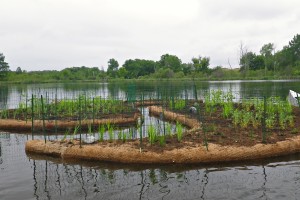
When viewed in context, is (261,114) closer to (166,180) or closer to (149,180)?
(166,180)

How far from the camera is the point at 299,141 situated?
27.5 feet

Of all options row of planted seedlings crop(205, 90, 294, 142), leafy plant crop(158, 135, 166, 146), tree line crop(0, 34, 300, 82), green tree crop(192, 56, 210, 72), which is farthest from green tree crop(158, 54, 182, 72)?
leafy plant crop(158, 135, 166, 146)

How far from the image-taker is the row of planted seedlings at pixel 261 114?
9.76 metres

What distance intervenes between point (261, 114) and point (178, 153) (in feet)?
16.1

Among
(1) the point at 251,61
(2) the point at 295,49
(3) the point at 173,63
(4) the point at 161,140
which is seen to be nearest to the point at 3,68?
(3) the point at 173,63

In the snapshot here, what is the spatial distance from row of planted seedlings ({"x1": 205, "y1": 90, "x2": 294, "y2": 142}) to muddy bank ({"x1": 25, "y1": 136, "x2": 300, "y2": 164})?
1.84 ft

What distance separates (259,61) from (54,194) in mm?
65241

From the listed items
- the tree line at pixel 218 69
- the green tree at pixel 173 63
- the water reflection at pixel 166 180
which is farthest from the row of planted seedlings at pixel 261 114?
the green tree at pixel 173 63

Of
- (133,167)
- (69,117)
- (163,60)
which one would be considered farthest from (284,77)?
(133,167)

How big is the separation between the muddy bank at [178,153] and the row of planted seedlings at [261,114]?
1.84 feet

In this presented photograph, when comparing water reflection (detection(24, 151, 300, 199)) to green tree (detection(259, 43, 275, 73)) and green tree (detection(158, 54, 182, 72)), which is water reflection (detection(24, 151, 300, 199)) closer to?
green tree (detection(259, 43, 275, 73))

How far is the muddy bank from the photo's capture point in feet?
25.0

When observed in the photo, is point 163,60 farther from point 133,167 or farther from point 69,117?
point 133,167

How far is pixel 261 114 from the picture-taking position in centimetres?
1123
